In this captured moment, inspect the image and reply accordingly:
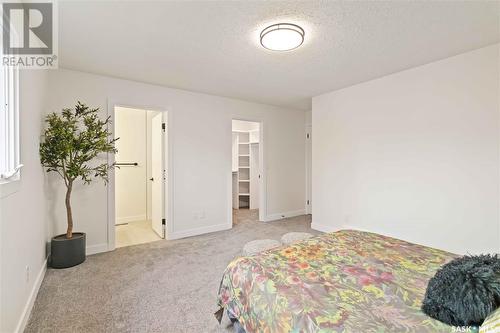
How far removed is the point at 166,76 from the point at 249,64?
3.95ft

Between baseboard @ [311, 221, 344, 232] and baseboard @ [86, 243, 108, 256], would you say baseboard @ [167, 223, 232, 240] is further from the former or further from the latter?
baseboard @ [311, 221, 344, 232]

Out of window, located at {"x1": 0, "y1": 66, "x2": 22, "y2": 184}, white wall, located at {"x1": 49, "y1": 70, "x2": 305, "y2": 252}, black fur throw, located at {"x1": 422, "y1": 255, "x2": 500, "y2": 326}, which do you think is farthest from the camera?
white wall, located at {"x1": 49, "y1": 70, "x2": 305, "y2": 252}

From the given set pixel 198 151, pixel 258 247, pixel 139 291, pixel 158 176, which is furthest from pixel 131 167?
pixel 258 247

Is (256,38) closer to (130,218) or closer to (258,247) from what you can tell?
(258,247)

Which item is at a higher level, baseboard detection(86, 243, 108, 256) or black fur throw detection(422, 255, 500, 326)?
black fur throw detection(422, 255, 500, 326)

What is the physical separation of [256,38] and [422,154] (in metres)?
2.46

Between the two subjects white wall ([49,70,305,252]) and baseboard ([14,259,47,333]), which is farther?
white wall ([49,70,305,252])

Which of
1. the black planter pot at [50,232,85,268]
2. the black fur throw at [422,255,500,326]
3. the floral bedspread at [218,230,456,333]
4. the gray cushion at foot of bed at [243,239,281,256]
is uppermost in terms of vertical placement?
the black fur throw at [422,255,500,326]

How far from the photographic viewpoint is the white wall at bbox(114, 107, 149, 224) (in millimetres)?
4820

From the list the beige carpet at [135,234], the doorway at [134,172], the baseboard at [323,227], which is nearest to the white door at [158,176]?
the doorway at [134,172]

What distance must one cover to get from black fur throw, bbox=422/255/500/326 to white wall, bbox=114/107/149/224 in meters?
5.08

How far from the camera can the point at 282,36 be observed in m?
2.11

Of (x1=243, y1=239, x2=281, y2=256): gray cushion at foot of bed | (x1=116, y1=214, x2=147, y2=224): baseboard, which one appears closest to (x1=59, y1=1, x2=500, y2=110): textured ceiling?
(x1=243, y1=239, x2=281, y2=256): gray cushion at foot of bed

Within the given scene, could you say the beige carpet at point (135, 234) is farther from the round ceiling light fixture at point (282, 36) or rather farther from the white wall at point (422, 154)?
the round ceiling light fixture at point (282, 36)
